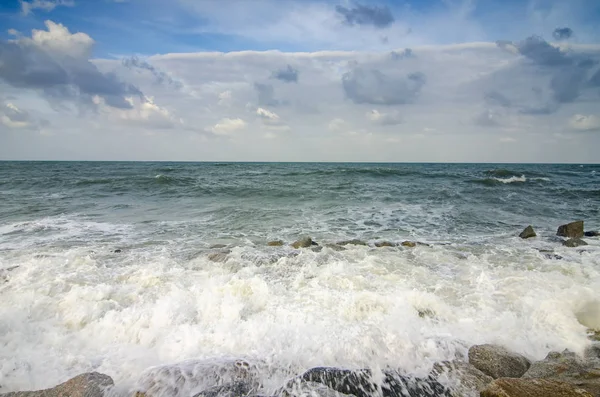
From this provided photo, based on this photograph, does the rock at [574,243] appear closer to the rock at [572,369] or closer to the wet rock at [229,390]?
Answer: the rock at [572,369]

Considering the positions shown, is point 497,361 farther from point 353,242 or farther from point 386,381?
point 353,242

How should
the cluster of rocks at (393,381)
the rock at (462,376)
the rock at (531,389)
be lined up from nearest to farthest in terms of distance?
the rock at (531,389) < the cluster of rocks at (393,381) < the rock at (462,376)

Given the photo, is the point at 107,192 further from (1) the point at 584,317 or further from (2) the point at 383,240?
(1) the point at 584,317

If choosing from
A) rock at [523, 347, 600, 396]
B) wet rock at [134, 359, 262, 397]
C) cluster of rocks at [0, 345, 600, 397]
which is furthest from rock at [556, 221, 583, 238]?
wet rock at [134, 359, 262, 397]

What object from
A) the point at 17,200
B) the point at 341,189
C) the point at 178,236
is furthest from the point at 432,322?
the point at 17,200

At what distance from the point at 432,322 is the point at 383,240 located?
602cm

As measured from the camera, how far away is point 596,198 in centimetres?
2166

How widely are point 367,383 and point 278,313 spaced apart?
2047 millimetres

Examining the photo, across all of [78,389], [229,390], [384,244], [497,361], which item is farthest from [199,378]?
[384,244]

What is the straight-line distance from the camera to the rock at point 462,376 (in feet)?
12.1

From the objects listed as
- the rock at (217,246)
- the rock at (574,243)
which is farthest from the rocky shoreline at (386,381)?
the rock at (574,243)

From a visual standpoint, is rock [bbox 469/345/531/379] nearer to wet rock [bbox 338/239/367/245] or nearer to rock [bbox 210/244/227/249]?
wet rock [bbox 338/239/367/245]

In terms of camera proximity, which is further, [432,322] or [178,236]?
[178,236]

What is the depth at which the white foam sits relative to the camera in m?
4.34
